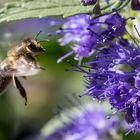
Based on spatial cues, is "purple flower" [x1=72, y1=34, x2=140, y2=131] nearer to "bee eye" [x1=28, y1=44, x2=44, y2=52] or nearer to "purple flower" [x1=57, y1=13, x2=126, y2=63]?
Result: "purple flower" [x1=57, y1=13, x2=126, y2=63]

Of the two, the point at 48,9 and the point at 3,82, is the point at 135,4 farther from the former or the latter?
the point at 3,82

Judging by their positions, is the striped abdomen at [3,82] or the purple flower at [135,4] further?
the striped abdomen at [3,82]

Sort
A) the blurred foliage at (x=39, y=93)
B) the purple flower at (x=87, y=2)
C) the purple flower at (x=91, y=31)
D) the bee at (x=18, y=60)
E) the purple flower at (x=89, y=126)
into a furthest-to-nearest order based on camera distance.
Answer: the blurred foliage at (x=39, y=93) < the purple flower at (x=89, y=126) < the bee at (x=18, y=60) < the purple flower at (x=91, y=31) < the purple flower at (x=87, y=2)

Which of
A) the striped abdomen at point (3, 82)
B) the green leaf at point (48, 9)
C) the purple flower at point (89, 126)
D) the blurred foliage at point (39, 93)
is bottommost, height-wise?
the blurred foliage at point (39, 93)

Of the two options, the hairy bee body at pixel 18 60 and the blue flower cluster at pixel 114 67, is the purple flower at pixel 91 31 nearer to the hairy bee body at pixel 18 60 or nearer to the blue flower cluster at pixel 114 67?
the blue flower cluster at pixel 114 67

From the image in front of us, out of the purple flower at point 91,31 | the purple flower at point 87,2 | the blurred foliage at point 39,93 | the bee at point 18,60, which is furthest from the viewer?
the blurred foliage at point 39,93

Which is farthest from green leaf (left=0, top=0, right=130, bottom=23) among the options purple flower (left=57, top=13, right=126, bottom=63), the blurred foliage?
the blurred foliage

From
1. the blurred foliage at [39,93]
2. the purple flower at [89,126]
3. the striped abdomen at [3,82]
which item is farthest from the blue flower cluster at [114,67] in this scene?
the purple flower at [89,126]

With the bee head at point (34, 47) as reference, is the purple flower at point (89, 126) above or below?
below

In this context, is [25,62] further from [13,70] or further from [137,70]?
[137,70]
